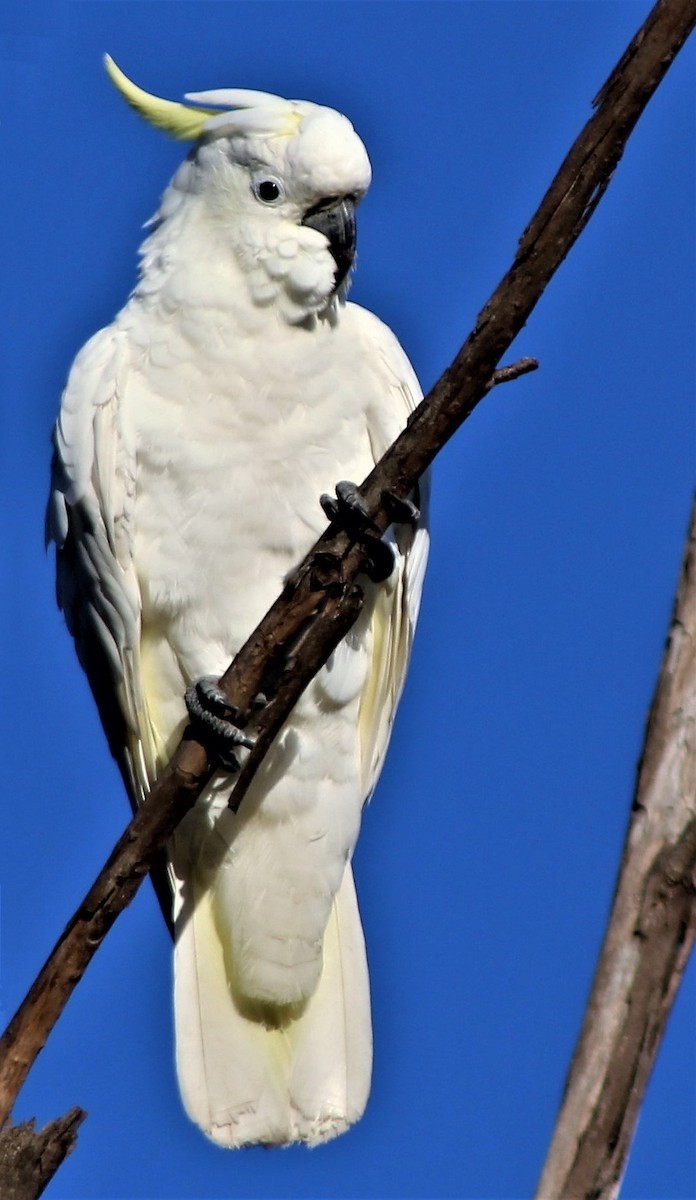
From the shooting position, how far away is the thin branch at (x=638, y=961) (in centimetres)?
181

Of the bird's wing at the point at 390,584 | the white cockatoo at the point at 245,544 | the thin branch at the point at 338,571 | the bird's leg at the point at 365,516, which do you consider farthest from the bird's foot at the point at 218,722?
the bird's wing at the point at 390,584

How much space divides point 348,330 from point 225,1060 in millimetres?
1551

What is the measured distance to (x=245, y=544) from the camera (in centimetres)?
295

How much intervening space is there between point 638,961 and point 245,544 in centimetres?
136

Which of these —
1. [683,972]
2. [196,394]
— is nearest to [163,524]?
[196,394]

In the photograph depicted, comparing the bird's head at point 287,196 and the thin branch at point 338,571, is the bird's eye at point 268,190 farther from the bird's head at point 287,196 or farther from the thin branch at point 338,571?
the thin branch at point 338,571

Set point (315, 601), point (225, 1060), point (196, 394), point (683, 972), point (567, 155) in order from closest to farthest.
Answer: point (683, 972)
point (567, 155)
point (315, 601)
point (196, 394)
point (225, 1060)

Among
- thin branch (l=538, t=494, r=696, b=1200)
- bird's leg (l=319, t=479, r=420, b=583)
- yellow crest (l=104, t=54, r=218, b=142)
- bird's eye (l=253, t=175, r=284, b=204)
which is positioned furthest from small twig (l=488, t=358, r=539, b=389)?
yellow crest (l=104, t=54, r=218, b=142)

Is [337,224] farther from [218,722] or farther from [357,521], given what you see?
[218,722]

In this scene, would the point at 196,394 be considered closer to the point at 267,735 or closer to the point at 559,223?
the point at 267,735

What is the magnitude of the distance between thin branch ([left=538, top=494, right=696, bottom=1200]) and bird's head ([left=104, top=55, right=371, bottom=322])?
1293mm

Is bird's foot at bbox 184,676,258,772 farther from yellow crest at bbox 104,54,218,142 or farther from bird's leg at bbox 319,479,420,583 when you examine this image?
yellow crest at bbox 104,54,218,142

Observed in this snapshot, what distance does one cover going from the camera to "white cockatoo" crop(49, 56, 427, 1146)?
2934 mm

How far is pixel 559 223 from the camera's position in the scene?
7.26 ft
